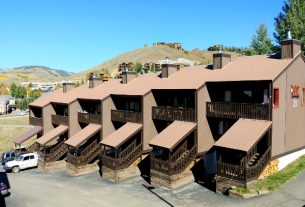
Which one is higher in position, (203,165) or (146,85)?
(146,85)

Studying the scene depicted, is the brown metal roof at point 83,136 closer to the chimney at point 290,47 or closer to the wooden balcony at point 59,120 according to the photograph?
the wooden balcony at point 59,120

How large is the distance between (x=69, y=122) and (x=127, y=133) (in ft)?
42.4

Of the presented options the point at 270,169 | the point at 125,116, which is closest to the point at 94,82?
the point at 125,116

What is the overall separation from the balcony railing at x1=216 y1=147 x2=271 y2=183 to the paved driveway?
1.59 m

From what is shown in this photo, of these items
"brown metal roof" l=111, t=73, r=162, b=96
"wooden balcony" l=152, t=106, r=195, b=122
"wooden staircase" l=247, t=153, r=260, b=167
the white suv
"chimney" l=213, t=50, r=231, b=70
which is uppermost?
"chimney" l=213, t=50, r=231, b=70

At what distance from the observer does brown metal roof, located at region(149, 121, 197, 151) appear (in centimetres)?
2953

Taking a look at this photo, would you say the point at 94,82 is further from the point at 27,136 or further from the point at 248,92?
the point at 248,92

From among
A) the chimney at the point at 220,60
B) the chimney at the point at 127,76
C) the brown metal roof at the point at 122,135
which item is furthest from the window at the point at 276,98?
the chimney at the point at 127,76

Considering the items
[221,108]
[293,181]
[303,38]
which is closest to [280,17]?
[303,38]

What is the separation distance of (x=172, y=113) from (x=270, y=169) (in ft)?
34.9

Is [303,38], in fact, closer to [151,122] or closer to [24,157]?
[151,122]

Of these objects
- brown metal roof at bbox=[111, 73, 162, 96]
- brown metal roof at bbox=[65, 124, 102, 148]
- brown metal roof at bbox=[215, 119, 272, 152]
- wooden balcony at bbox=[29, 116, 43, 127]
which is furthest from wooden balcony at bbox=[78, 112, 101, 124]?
brown metal roof at bbox=[215, 119, 272, 152]

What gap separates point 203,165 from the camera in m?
31.6

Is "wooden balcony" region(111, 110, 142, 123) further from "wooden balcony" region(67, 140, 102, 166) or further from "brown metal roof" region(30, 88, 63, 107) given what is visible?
"brown metal roof" region(30, 88, 63, 107)
